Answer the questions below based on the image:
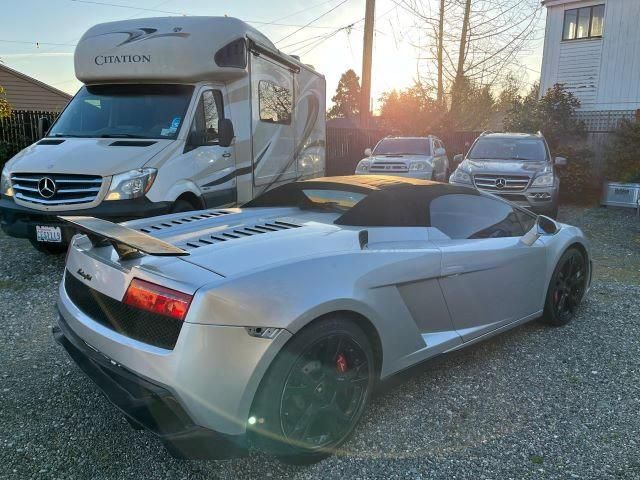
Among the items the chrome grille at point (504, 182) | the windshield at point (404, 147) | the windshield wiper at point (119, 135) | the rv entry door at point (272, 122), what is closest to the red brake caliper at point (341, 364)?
the windshield wiper at point (119, 135)

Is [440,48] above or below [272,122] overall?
above

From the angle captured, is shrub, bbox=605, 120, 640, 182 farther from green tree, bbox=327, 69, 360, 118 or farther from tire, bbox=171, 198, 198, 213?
green tree, bbox=327, 69, 360, 118

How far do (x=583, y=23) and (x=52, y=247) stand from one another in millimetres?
20908

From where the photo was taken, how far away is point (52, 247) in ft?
18.8

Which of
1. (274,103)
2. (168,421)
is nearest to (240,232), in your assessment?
(168,421)

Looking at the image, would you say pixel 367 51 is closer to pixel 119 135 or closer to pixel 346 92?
pixel 119 135

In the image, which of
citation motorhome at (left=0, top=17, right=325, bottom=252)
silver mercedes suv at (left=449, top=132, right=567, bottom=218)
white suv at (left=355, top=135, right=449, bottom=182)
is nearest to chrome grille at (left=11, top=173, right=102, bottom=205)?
citation motorhome at (left=0, top=17, right=325, bottom=252)

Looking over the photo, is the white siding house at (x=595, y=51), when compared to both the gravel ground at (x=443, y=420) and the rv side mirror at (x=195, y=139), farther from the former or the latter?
the gravel ground at (x=443, y=420)

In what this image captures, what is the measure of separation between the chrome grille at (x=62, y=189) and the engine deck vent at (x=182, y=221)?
88.7 inches

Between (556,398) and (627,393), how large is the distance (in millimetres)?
503

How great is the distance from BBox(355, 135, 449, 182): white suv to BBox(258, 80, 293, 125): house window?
4.36 metres

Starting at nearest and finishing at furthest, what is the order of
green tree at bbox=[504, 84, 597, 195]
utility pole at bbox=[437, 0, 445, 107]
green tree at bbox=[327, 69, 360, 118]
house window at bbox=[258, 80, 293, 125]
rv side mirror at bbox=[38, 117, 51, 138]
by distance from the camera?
rv side mirror at bbox=[38, 117, 51, 138], house window at bbox=[258, 80, 293, 125], green tree at bbox=[504, 84, 597, 195], utility pole at bbox=[437, 0, 445, 107], green tree at bbox=[327, 69, 360, 118]

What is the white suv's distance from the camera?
40.3 feet

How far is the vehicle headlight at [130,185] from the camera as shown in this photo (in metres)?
5.21
